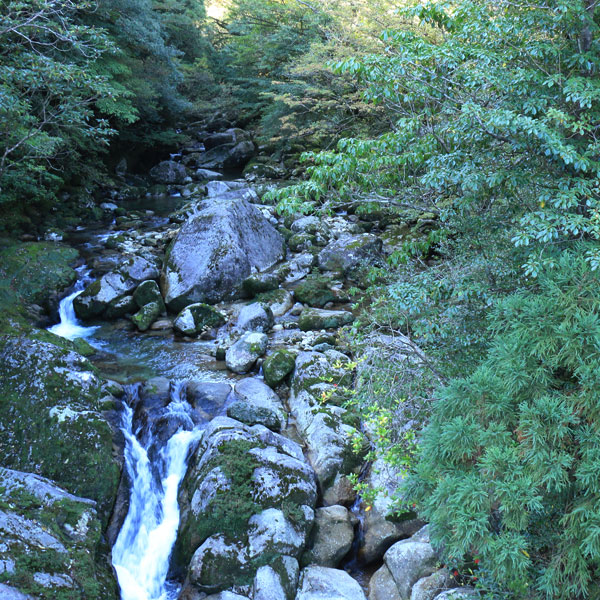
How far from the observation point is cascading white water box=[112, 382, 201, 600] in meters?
5.50

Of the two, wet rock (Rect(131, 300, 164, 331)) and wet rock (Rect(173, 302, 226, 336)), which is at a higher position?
wet rock (Rect(173, 302, 226, 336))

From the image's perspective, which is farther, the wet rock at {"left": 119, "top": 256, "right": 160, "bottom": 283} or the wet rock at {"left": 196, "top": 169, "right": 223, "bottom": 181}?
the wet rock at {"left": 196, "top": 169, "right": 223, "bottom": 181}

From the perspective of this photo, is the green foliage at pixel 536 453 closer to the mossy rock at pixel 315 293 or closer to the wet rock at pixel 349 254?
the mossy rock at pixel 315 293

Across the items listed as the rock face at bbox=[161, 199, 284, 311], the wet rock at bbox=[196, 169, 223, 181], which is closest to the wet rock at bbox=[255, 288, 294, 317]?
the rock face at bbox=[161, 199, 284, 311]

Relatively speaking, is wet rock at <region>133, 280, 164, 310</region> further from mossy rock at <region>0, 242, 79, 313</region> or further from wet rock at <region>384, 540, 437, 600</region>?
wet rock at <region>384, 540, 437, 600</region>

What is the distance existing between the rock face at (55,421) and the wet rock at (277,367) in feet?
8.53

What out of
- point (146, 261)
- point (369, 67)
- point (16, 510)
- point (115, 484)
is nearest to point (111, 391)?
point (115, 484)

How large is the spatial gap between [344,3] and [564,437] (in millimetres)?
14826

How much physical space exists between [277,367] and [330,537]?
3.06 metres

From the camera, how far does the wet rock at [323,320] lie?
9539 millimetres

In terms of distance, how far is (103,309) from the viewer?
10.2 m

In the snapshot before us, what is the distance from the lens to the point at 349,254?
12039 mm

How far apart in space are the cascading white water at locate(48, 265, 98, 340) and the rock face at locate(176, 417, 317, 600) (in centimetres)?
479

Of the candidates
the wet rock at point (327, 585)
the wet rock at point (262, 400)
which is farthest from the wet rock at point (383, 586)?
the wet rock at point (262, 400)
